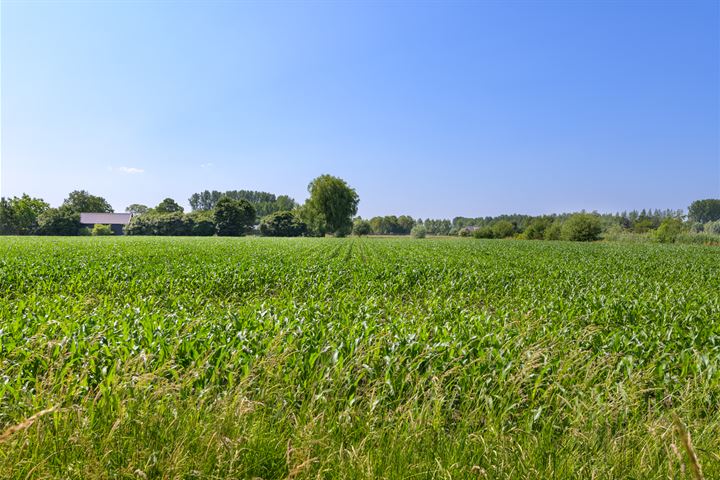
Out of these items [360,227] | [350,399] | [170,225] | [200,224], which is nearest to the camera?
[350,399]

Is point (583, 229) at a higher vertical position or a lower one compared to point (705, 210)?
lower

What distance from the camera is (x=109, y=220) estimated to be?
109062 mm

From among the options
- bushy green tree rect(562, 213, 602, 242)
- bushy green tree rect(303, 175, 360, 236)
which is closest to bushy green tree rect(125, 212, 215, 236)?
bushy green tree rect(303, 175, 360, 236)

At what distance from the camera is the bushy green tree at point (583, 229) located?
74938 millimetres

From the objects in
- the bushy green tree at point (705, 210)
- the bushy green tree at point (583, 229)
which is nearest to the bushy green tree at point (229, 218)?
the bushy green tree at point (583, 229)

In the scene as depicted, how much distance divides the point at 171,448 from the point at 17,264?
61.2 ft

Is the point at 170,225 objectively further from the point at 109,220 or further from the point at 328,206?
the point at 328,206

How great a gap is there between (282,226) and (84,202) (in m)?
83.1

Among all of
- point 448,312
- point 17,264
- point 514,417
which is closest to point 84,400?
point 514,417

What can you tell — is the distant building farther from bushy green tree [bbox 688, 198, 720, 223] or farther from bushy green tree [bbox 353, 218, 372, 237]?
bushy green tree [bbox 688, 198, 720, 223]

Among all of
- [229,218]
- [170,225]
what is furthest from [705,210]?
[170,225]

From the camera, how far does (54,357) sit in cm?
480

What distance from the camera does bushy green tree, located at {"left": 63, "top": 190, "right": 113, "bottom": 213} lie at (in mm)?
121812

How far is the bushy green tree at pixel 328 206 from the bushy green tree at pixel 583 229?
54905 millimetres
